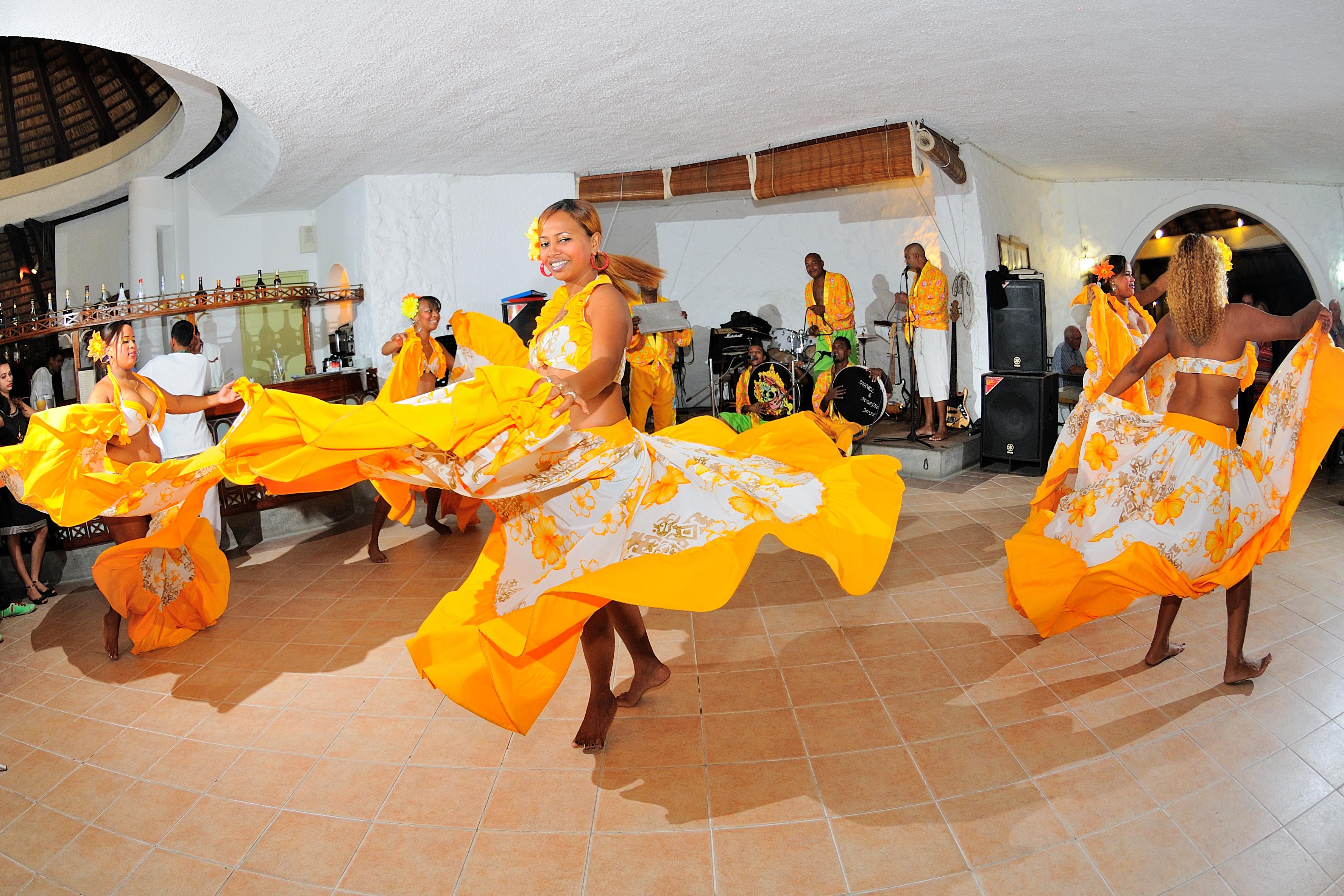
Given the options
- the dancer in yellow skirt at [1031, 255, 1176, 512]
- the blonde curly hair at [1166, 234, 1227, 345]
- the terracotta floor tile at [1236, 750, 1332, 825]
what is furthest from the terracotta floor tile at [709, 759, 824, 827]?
the blonde curly hair at [1166, 234, 1227, 345]

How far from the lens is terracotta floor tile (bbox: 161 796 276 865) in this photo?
8.28 feet

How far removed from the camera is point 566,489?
8.83ft

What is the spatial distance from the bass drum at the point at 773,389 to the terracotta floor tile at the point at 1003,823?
6.39m

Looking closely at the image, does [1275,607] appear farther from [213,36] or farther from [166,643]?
[213,36]

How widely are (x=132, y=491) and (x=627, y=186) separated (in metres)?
6.75

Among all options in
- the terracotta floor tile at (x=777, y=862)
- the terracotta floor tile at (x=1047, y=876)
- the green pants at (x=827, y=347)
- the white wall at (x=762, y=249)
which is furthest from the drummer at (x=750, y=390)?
the terracotta floor tile at (x=1047, y=876)

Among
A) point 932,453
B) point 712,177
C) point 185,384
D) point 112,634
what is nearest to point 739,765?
point 112,634

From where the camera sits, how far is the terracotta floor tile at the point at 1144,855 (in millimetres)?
2178

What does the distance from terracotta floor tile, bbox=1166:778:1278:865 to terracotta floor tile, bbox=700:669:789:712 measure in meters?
1.34

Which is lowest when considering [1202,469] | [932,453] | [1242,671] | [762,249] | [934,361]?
[1242,671]

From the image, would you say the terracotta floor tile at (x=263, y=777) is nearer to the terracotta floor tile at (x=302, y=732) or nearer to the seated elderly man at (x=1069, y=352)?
the terracotta floor tile at (x=302, y=732)

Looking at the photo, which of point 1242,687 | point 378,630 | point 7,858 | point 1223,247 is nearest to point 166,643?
point 378,630

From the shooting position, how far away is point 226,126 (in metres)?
8.64

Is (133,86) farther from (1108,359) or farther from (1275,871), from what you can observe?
(1275,871)
